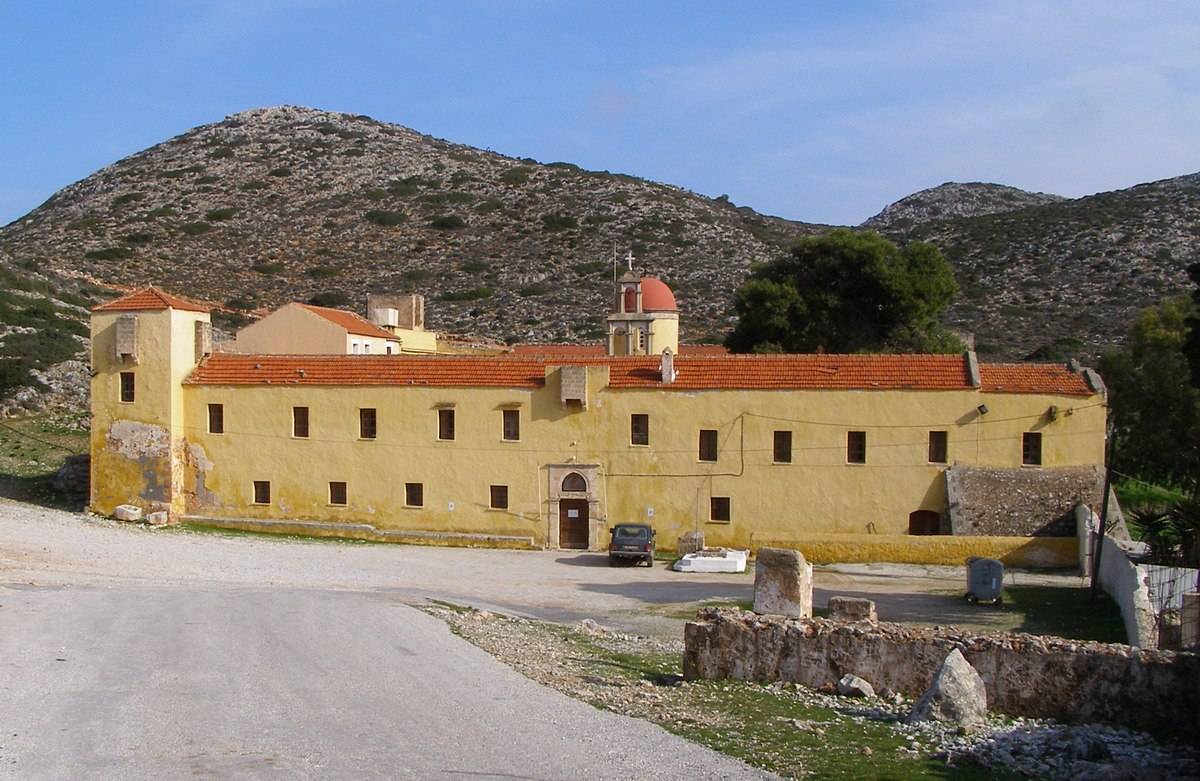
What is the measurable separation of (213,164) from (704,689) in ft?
358

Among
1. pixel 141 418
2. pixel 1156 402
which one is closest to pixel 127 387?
pixel 141 418

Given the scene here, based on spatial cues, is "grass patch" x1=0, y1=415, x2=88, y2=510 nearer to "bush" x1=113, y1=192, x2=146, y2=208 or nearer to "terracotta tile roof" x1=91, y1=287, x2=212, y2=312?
"terracotta tile roof" x1=91, y1=287, x2=212, y2=312

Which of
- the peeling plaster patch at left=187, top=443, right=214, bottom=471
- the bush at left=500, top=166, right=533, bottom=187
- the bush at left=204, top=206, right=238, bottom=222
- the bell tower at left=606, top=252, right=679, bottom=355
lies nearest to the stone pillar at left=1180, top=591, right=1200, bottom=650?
the peeling plaster patch at left=187, top=443, right=214, bottom=471

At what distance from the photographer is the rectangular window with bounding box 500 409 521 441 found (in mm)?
39094

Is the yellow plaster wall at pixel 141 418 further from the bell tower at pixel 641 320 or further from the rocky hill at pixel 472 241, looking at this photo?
the bell tower at pixel 641 320

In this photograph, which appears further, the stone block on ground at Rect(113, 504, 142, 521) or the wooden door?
the stone block on ground at Rect(113, 504, 142, 521)

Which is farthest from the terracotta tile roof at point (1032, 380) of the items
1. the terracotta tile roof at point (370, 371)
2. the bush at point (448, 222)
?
the bush at point (448, 222)

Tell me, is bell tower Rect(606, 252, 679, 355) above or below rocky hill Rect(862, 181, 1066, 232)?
below

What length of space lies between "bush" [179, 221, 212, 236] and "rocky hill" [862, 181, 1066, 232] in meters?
60.3

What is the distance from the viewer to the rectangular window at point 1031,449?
1467 inches

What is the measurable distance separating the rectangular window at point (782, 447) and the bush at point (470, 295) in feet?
165

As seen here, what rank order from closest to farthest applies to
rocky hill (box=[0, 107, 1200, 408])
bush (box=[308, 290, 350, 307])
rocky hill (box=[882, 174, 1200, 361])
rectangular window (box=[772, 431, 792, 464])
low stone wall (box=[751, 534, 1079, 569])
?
low stone wall (box=[751, 534, 1079, 569]) < rectangular window (box=[772, 431, 792, 464]) < rocky hill (box=[882, 174, 1200, 361]) < rocky hill (box=[0, 107, 1200, 408]) < bush (box=[308, 290, 350, 307])

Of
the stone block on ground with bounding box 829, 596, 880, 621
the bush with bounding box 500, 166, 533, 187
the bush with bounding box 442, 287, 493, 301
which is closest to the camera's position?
the stone block on ground with bounding box 829, 596, 880, 621

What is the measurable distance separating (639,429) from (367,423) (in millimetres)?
8772
